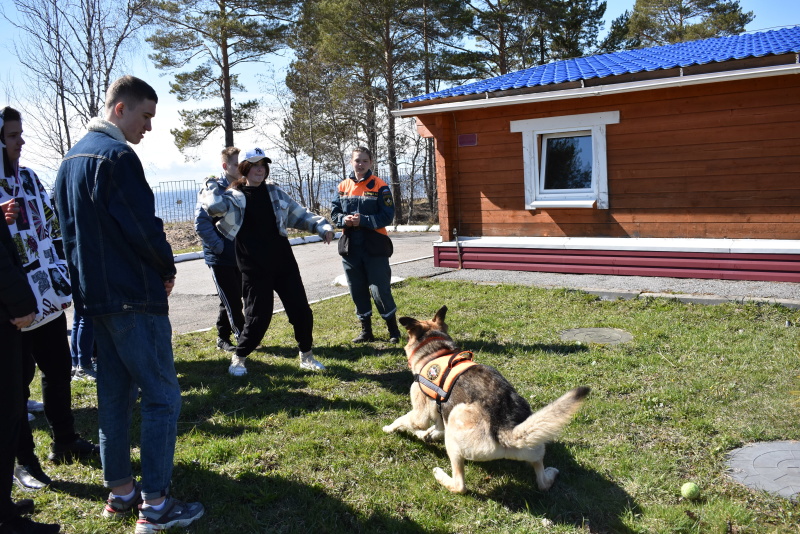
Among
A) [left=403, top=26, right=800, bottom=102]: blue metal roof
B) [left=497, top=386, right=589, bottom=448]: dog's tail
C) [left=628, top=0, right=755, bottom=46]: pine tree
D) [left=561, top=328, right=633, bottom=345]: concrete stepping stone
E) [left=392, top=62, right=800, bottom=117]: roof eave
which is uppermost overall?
[left=628, top=0, right=755, bottom=46]: pine tree

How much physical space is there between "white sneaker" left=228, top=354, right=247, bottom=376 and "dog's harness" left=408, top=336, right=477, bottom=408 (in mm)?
2225

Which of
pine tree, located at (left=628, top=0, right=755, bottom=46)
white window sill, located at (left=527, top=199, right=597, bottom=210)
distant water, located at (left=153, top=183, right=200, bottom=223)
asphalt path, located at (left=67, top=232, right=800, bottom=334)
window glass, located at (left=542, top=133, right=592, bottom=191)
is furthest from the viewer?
pine tree, located at (left=628, top=0, right=755, bottom=46)

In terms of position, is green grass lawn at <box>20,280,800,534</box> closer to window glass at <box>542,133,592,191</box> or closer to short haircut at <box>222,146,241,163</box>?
short haircut at <box>222,146,241,163</box>

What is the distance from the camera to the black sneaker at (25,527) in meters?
2.78

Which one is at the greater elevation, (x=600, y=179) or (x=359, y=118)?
(x=359, y=118)

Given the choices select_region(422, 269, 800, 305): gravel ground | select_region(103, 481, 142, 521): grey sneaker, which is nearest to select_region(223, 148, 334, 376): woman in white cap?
select_region(103, 481, 142, 521): grey sneaker

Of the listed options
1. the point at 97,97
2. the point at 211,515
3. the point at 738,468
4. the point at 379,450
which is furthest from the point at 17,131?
the point at 97,97

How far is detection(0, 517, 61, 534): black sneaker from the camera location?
278 cm

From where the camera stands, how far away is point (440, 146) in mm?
10477

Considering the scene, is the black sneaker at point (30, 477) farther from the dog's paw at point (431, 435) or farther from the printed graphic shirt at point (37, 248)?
the dog's paw at point (431, 435)

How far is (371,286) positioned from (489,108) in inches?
199

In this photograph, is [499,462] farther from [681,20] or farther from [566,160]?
[681,20]

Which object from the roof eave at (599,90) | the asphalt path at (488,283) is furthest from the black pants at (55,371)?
the roof eave at (599,90)

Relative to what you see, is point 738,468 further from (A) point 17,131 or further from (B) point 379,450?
(A) point 17,131
